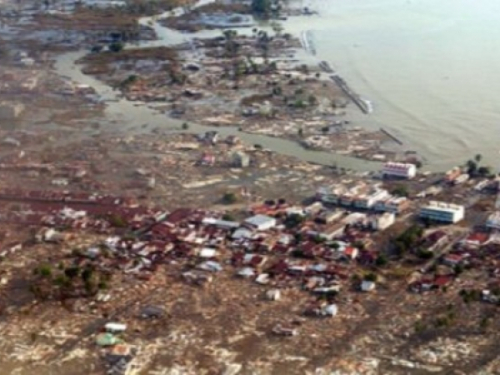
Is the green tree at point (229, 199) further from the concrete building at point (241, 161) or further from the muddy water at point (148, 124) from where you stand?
the muddy water at point (148, 124)

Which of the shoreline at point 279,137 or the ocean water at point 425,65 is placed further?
the ocean water at point 425,65

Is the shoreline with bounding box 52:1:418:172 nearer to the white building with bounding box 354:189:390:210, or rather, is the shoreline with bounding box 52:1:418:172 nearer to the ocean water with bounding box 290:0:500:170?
the ocean water with bounding box 290:0:500:170

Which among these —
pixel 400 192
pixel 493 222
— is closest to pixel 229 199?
pixel 400 192

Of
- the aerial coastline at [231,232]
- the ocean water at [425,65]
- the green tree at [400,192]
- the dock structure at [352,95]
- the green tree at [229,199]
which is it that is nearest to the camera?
the aerial coastline at [231,232]

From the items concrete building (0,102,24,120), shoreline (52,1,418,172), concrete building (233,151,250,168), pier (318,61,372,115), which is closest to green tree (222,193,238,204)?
concrete building (233,151,250,168)

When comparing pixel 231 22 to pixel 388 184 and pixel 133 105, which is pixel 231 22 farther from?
pixel 388 184

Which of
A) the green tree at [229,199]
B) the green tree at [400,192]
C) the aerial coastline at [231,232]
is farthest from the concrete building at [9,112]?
the green tree at [400,192]
